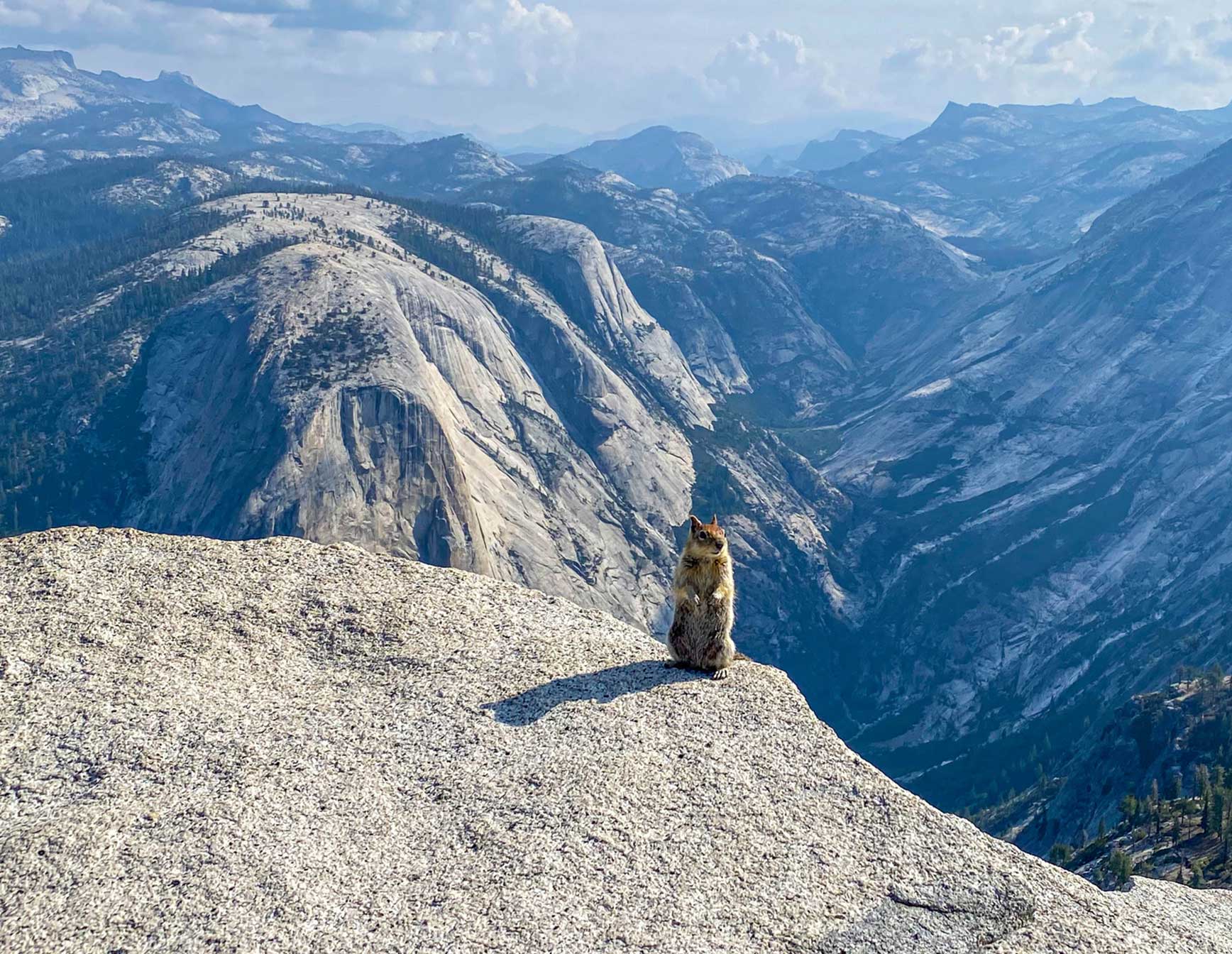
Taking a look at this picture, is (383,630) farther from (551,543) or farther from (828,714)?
(828,714)

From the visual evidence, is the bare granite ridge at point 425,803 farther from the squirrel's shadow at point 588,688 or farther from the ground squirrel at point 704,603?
the ground squirrel at point 704,603

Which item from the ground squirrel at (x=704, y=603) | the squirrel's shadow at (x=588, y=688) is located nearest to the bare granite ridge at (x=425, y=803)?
the squirrel's shadow at (x=588, y=688)

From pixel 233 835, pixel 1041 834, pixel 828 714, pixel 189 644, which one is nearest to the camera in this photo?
pixel 233 835

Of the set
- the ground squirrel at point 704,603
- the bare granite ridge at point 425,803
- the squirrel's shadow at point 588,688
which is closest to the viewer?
the bare granite ridge at point 425,803

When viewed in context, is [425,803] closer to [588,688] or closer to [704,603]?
[588,688]

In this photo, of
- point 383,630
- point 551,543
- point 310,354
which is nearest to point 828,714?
point 551,543

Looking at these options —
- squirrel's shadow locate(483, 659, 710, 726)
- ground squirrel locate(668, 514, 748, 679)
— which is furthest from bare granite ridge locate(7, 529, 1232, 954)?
ground squirrel locate(668, 514, 748, 679)
